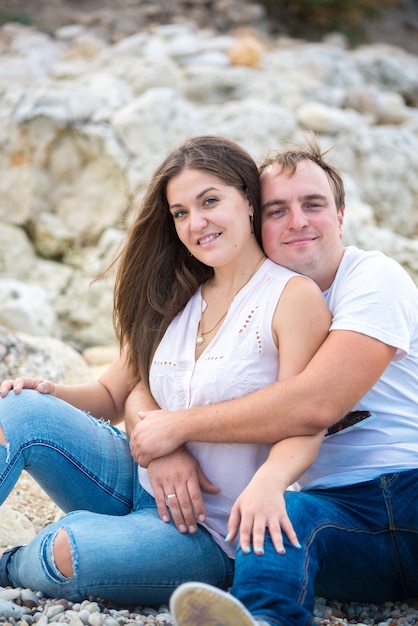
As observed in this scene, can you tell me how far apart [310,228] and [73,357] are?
2.95 meters

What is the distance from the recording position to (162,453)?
263 cm

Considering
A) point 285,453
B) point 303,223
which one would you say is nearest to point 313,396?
point 285,453

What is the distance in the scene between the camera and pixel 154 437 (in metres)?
2.65

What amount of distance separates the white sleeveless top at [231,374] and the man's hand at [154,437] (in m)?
0.10

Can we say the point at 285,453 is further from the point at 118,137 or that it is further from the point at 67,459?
the point at 118,137

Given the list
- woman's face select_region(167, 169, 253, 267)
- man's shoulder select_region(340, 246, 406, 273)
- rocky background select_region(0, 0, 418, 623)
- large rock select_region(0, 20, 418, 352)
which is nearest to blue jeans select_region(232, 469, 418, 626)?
man's shoulder select_region(340, 246, 406, 273)

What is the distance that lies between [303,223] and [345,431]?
29.5 inches

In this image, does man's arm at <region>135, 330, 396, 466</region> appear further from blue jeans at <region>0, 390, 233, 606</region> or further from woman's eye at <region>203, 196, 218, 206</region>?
woman's eye at <region>203, 196, 218, 206</region>

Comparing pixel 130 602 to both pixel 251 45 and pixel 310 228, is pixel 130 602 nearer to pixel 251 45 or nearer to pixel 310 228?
pixel 310 228

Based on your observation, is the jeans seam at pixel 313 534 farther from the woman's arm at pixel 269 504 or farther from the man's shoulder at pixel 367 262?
the man's shoulder at pixel 367 262

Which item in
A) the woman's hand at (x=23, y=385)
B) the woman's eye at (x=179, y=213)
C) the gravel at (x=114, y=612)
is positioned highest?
the woman's eye at (x=179, y=213)

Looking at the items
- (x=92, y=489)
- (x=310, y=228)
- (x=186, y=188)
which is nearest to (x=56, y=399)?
(x=92, y=489)

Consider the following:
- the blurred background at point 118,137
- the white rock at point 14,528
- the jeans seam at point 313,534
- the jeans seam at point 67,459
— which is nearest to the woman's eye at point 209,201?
the jeans seam at point 67,459

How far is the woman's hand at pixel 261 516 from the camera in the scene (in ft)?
7.09
